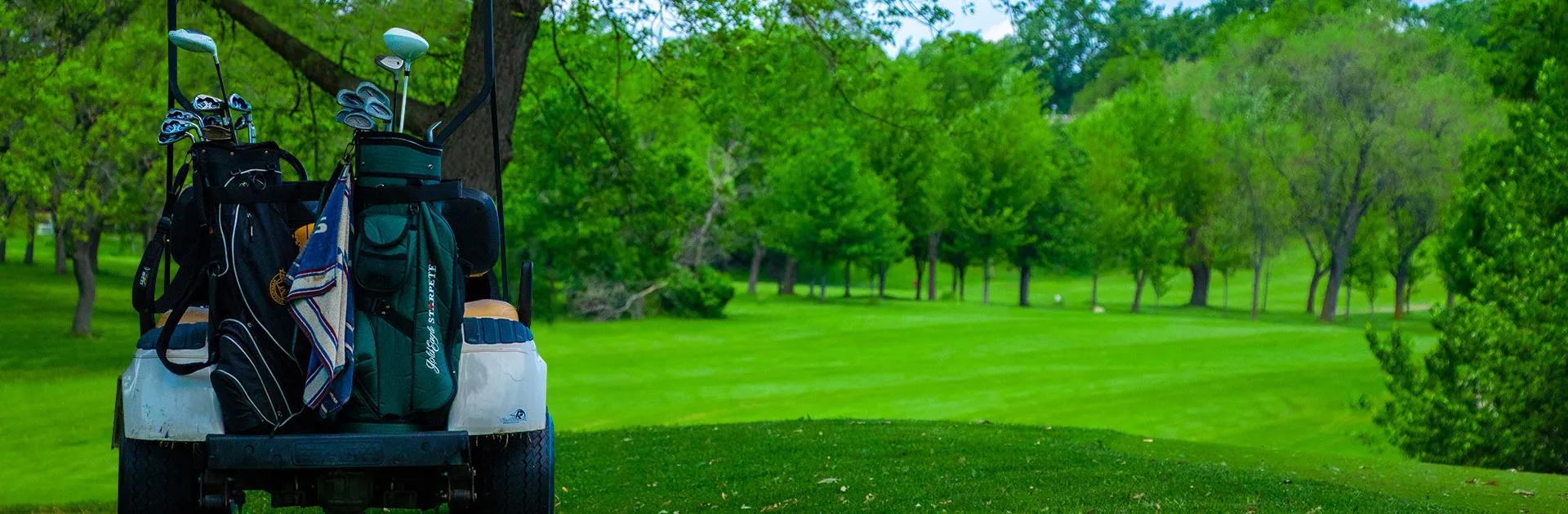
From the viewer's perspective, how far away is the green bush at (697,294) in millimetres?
52375

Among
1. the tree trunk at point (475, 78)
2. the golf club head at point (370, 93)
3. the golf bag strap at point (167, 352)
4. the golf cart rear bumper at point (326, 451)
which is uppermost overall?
the tree trunk at point (475, 78)

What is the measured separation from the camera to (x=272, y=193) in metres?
4.80

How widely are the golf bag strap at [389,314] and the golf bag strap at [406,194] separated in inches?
13.9

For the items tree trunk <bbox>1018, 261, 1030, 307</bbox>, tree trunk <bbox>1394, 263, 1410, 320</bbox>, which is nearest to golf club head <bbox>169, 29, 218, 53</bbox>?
tree trunk <bbox>1394, 263, 1410, 320</bbox>

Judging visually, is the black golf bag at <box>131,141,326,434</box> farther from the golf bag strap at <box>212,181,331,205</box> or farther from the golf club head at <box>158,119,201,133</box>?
the golf club head at <box>158,119,201,133</box>

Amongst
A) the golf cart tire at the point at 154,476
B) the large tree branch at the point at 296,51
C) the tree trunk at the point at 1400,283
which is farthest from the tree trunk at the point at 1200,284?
the golf cart tire at the point at 154,476

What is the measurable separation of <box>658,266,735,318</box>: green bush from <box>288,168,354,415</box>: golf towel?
1875 inches

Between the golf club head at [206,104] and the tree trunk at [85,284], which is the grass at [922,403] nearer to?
the tree trunk at [85,284]

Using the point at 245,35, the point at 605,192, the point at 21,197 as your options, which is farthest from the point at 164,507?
the point at 21,197

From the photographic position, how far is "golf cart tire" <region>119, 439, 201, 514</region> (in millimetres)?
4875

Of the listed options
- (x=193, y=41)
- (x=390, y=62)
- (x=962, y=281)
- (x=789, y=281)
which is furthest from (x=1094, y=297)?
(x=193, y=41)

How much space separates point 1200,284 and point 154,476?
66.9 metres

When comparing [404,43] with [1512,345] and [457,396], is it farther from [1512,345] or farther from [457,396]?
[1512,345]

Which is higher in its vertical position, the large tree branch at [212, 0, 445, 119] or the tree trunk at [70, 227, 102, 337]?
the large tree branch at [212, 0, 445, 119]
